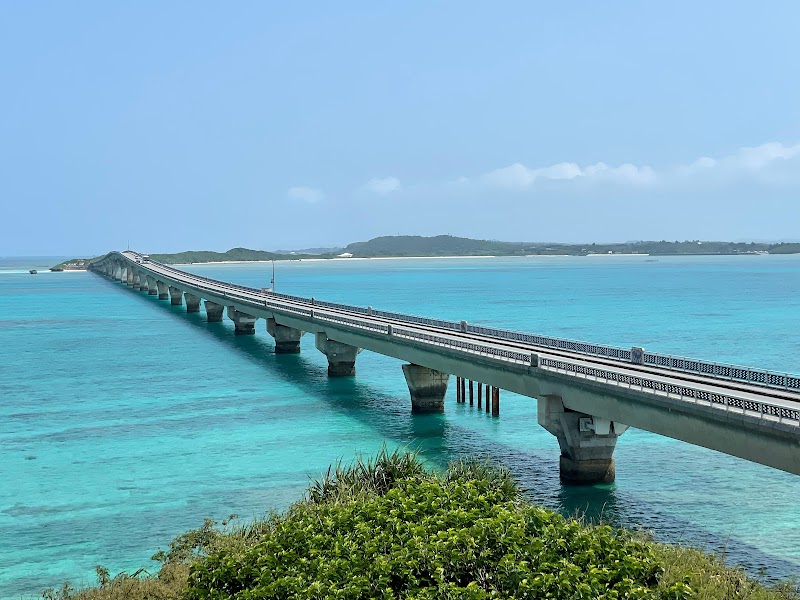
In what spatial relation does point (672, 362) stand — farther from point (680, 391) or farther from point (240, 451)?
point (240, 451)

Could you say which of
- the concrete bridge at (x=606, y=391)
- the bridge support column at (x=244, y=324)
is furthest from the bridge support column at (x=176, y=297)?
the concrete bridge at (x=606, y=391)

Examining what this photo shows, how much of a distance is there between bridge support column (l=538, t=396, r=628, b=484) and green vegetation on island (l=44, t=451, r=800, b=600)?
1569 centimetres

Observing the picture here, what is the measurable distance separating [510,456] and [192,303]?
420ft

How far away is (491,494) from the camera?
29062 millimetres

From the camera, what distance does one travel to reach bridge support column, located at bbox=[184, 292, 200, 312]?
170 meters

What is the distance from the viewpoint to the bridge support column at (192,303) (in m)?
170

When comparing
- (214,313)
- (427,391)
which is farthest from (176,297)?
(427,391)

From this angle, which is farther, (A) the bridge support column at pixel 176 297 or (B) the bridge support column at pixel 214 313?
(A) the bridge support column at pixel 176 297

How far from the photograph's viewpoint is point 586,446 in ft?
145

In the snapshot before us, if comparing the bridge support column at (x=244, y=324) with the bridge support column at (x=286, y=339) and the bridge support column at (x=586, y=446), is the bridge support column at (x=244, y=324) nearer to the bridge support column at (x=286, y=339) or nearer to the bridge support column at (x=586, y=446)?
the bridge support column at (x=286, y=339)

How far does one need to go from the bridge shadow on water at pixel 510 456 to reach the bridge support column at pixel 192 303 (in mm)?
74855

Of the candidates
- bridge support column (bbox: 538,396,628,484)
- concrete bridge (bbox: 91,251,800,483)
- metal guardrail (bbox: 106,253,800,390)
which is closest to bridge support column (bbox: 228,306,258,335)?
concrete bridge (bbox: 91,251,800,483)

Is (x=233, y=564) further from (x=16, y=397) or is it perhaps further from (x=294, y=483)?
(x=16, y=397)

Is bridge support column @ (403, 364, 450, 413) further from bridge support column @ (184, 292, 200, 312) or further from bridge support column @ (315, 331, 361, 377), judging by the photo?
bridge support column @ (184, 292, 200, 312)
